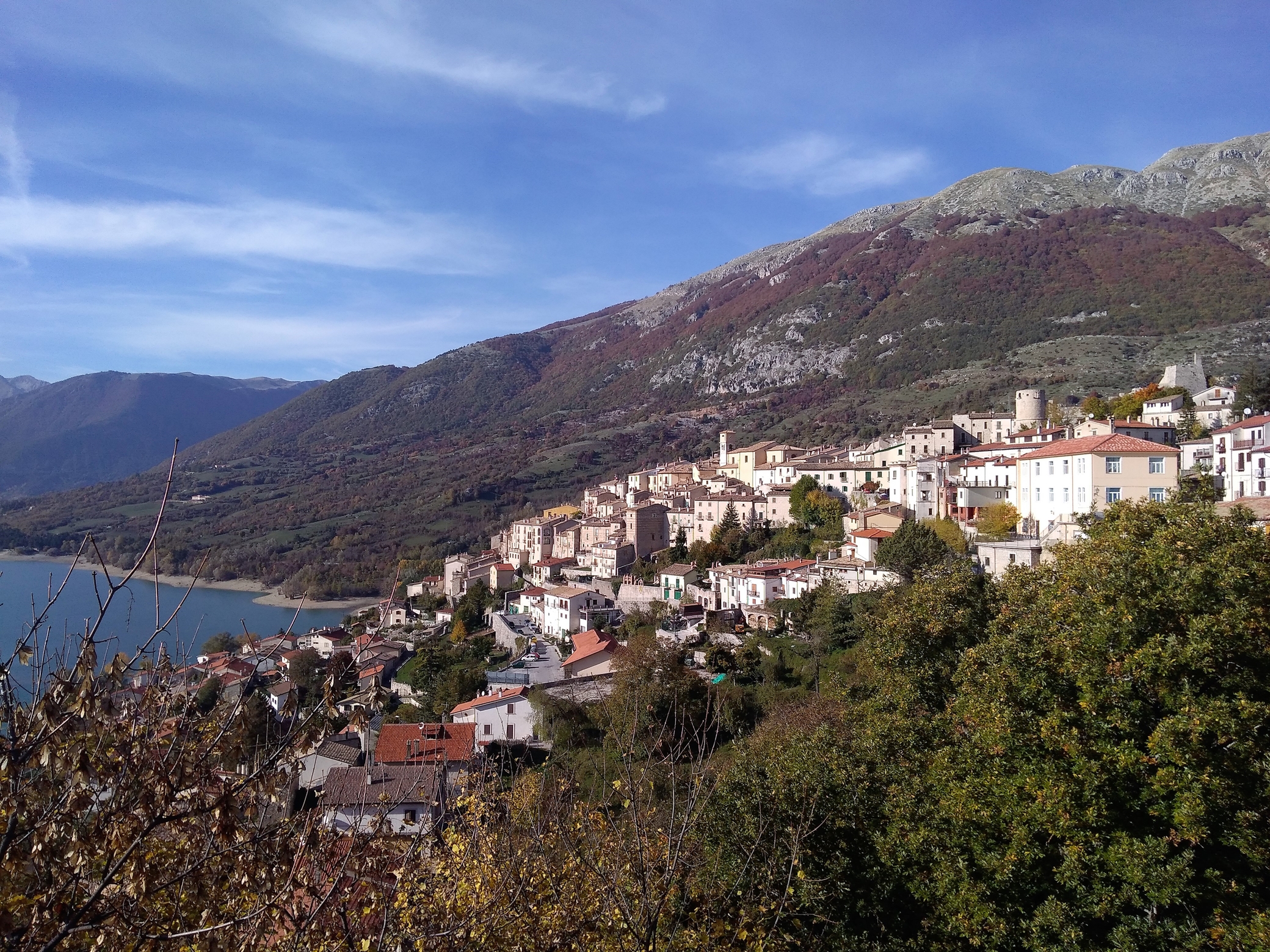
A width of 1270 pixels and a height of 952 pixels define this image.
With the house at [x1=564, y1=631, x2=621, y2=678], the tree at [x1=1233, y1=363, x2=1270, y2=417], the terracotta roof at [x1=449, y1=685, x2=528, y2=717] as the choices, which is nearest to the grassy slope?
the tree at [x1=1233, y1=363, x2=1270, y2=417]

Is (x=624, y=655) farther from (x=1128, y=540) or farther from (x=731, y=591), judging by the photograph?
(x=1128, y=540)

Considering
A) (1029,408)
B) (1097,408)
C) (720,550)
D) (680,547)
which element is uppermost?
(1029,408)

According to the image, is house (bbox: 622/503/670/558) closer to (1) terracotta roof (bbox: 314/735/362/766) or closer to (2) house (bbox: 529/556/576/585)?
(2) house (bbox: 529/556/576/585)

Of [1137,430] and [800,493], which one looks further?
[800,493]

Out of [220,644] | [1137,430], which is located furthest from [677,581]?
[220,644]

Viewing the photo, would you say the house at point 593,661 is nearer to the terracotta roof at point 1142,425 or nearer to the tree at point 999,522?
the tree at point 999,522

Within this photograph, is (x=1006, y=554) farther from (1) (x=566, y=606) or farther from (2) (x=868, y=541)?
(1) (x=566, y=606)

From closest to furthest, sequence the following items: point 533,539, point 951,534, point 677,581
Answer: point 951,534
point 677,581
point 533,539
